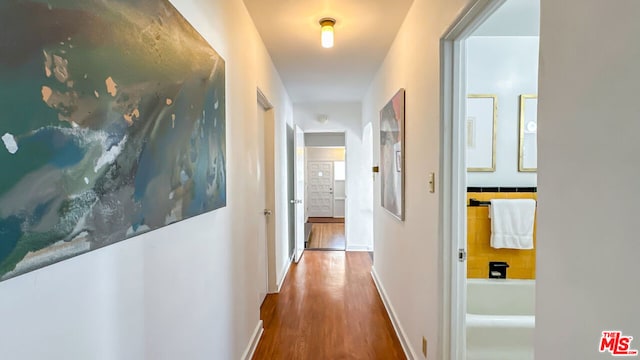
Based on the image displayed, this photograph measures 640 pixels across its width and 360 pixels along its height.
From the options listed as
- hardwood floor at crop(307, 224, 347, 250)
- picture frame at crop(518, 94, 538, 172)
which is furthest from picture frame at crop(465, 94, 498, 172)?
hardwood floor at crop(307, 224, 347, 250)

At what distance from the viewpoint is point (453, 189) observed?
1.65 meters

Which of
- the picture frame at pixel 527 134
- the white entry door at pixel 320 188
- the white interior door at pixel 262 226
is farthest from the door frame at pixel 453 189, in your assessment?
the white entry door at pixel 320 188

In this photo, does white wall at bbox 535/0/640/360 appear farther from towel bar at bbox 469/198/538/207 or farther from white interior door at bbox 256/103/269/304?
white interior door at bbox 256/103/269/304

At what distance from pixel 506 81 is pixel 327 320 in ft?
8.56

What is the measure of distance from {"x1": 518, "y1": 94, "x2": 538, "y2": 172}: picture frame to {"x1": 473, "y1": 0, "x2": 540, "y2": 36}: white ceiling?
520 millimetres

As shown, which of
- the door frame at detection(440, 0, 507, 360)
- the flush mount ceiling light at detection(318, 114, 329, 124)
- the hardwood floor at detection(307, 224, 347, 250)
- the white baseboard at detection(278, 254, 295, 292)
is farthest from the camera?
the hardwood floor at detection(307, 224, 347, 250)

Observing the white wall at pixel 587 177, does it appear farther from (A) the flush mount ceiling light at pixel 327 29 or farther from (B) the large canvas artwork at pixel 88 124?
(A) the flush mount ceiling light at pixel 327 29

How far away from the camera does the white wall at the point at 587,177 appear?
0.65 m

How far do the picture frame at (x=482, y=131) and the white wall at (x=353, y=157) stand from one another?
2.54m

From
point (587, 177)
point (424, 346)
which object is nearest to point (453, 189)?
point (587, 177)

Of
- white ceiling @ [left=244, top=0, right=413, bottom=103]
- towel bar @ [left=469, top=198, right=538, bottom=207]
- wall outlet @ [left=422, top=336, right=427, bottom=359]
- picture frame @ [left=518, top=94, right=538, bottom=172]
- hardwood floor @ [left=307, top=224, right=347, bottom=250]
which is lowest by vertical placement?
hardwood floor @ [left=307, top=224, right=347, bottom=250]

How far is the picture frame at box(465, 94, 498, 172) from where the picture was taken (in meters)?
2.69

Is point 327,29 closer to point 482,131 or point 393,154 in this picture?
point 393,154

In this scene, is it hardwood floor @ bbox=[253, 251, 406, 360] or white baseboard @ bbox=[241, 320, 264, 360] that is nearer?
white baseboard @ bbox=[241, 320, 264, 360]
